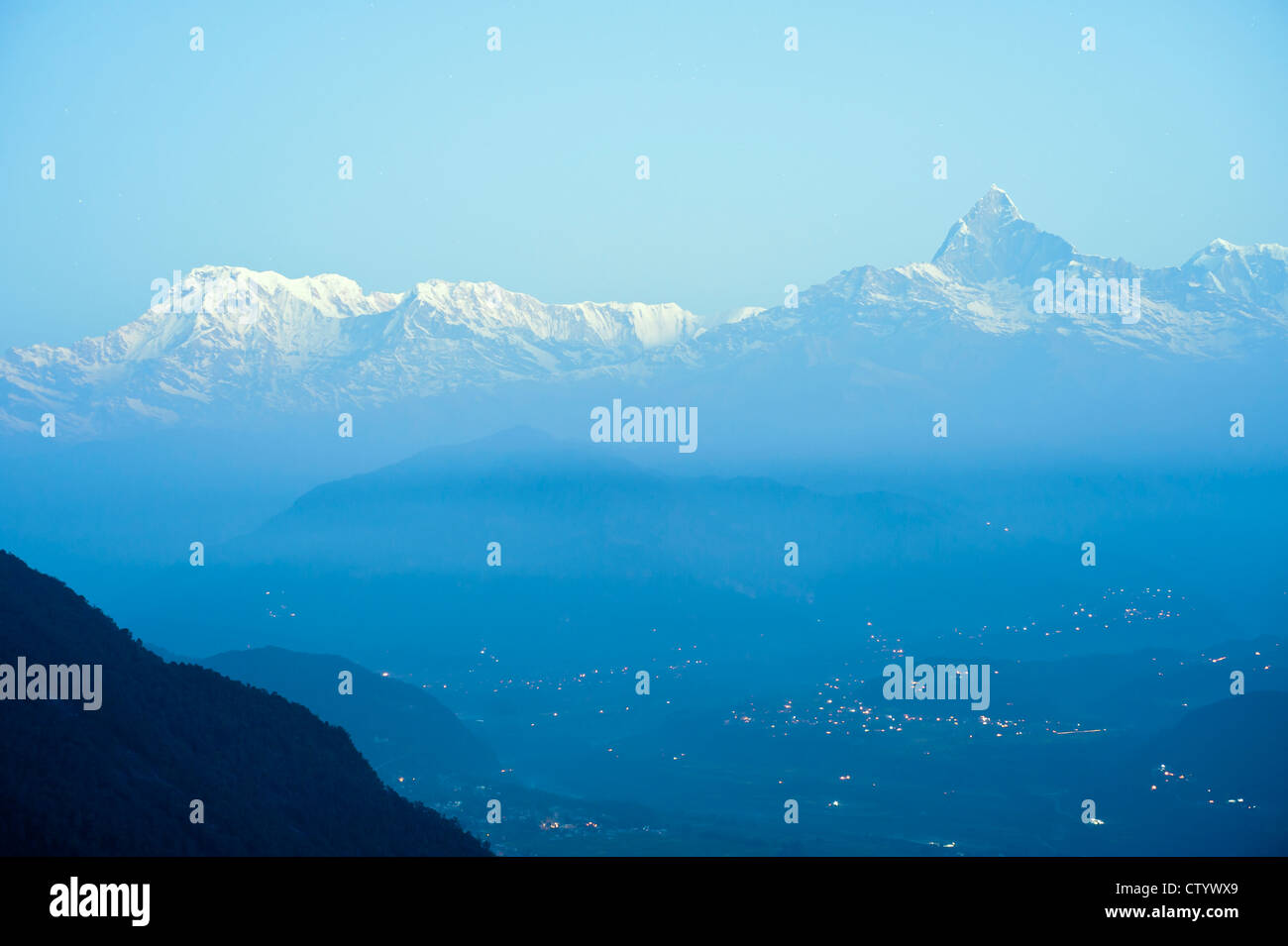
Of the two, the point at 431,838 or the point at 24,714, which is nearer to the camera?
the point at 24,714

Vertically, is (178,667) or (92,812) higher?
(178,667)

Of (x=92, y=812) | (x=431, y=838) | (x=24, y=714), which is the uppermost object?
(x=24, y=714)
